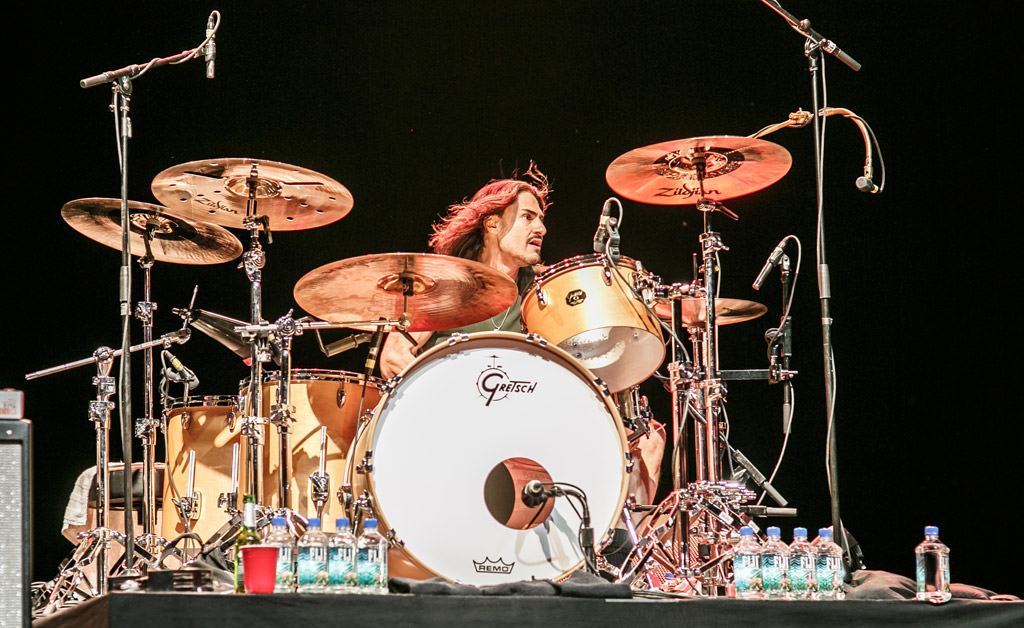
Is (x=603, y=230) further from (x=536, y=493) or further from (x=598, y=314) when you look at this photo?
(x=536, y=493)

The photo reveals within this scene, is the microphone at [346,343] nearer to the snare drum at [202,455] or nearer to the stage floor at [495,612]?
the snare drum at [202,455]

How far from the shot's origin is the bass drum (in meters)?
3.75

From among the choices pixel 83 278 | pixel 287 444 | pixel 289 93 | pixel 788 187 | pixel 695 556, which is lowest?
pixel 695 556

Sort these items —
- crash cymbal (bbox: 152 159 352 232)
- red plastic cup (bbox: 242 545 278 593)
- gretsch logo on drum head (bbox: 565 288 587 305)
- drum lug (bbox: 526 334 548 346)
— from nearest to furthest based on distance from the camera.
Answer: red plastic cup (bbox: 242 545 278 593) < drum lug (bbox: 526 334 548 346) < crash cymbal (bbox: 152 159 352 232) < gretsch logo on drum head (bbox: 565 288 587 305)

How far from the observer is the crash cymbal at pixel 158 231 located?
14.8ft

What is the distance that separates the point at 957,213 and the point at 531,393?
257 cm

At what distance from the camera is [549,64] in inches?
234

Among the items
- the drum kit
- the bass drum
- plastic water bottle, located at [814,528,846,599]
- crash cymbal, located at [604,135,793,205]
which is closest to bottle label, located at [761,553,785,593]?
plastic water bottle, located at [814,528,846,599]

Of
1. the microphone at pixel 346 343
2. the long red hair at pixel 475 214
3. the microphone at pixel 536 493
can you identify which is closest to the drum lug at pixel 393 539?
the microphone at pixel 536 493

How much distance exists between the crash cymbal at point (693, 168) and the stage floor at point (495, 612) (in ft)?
6.56

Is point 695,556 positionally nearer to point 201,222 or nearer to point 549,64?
point 201,222

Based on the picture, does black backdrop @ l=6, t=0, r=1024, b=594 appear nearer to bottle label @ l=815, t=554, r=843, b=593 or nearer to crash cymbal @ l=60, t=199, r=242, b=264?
crash cymbal @ l=60, t=199, r=242, b=264

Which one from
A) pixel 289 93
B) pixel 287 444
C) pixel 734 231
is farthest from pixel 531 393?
pixel 289 93

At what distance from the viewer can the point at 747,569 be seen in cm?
312
